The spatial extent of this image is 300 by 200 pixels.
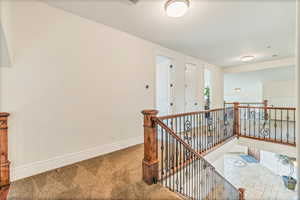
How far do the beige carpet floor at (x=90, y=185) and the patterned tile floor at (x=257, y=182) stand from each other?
4835mm

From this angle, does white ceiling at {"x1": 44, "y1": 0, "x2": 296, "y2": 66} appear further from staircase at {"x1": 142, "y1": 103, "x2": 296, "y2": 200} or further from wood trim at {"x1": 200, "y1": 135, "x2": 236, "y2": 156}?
wood trim at {"x1": 200, "y1": 135, "x2": 236, "y2": 156}

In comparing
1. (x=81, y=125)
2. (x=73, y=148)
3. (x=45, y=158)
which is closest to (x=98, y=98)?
(x=81, y=125)

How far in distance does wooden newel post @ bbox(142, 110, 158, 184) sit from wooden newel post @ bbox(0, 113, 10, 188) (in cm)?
184

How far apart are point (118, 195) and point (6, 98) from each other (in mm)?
Answer: 2022

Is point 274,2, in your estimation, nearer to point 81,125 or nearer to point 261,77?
point 81,125

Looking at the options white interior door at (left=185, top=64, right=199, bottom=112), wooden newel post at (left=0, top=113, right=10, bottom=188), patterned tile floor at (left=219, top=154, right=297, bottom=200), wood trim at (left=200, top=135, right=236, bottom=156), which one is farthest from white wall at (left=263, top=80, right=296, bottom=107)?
wooden newel post at (left=0, top=113, right=10, bottom=188)

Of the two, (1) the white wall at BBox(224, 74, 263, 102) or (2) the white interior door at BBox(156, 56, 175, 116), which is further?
(1) the white wall at BBox(224, 74, 263, 102)

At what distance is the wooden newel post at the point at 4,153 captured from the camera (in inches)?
72.6

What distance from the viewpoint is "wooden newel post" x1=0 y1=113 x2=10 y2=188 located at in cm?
184

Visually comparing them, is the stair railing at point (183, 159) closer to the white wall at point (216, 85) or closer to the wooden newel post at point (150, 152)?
the wooden newel post at point (150, 152)

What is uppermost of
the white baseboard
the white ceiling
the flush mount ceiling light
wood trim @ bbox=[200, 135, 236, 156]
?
the white ceiling

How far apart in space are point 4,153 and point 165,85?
386 centimetres

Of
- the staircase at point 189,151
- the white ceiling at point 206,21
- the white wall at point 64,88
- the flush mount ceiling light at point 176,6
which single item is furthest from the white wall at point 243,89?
the white wall at point 64,88

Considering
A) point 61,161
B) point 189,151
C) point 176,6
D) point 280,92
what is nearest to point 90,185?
point 61,161
